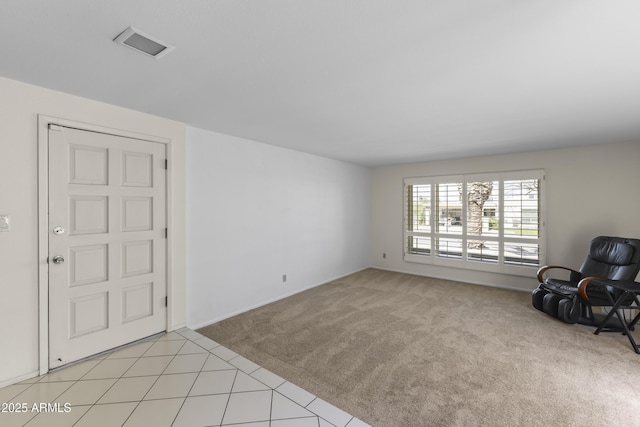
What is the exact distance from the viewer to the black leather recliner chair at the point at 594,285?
135 inches

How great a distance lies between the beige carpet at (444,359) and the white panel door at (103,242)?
0.84m

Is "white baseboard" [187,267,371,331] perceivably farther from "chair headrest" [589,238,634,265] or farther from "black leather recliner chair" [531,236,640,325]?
"chair headrest" [589,238,634,265]

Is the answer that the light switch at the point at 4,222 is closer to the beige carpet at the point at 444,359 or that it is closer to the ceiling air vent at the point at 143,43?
the ceiling air vent at the point at 143,43

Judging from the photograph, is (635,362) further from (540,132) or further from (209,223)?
(209,223)

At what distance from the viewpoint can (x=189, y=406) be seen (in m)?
2.02

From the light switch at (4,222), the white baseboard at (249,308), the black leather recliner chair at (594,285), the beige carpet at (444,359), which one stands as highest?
the light switch at (4,222)

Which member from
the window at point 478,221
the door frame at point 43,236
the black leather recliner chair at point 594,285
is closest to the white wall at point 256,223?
the door frame at point 43,236

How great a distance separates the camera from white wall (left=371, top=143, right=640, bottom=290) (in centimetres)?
417

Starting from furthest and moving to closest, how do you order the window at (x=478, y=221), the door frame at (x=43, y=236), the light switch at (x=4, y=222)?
the window at (x=478, y=221) → the door frame at (x=43, y=236) → the light switch at (x=4, y=222)

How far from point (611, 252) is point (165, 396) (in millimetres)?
Result: 5370

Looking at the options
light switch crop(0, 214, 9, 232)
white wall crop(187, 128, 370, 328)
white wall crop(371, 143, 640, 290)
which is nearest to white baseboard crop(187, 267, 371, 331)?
white wall crop(187, 128, 370, 328)

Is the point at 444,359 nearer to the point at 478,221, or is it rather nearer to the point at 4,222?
the point at 478,221

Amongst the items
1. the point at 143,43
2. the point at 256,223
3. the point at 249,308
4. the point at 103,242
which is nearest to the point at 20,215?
the point at 103,242

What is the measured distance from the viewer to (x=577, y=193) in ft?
14.8
